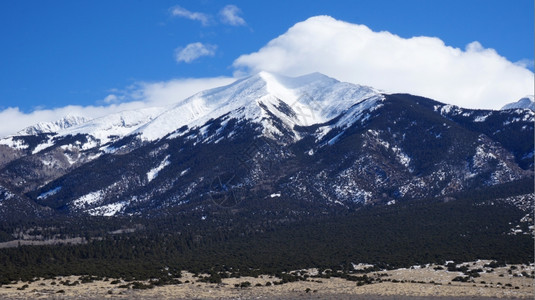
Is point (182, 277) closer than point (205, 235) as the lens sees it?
Yes

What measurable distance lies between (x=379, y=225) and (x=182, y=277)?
228 ft

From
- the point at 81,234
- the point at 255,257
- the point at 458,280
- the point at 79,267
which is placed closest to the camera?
the point at 458,280

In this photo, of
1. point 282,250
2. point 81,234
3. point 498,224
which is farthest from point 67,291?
point 81,234

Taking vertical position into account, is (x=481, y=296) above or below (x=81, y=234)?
below

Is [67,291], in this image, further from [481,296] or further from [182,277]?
[481,296]

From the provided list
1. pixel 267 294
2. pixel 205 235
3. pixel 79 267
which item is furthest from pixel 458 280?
pixel 205 235

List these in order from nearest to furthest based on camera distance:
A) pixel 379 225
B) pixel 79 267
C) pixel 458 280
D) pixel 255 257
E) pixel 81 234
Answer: pixel 458 280
pixel 79 267
pixel 255 257
pixel 379 225
pixel 81 234

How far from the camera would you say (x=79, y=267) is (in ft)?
362

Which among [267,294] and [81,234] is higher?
[81,234]

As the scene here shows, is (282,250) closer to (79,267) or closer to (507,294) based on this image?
(79,267)

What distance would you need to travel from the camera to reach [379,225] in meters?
155

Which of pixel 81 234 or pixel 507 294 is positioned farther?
pixel 81 234

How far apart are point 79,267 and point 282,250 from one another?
41773mm

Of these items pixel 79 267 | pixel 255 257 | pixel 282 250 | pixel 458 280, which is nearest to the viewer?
pixel 458 280
